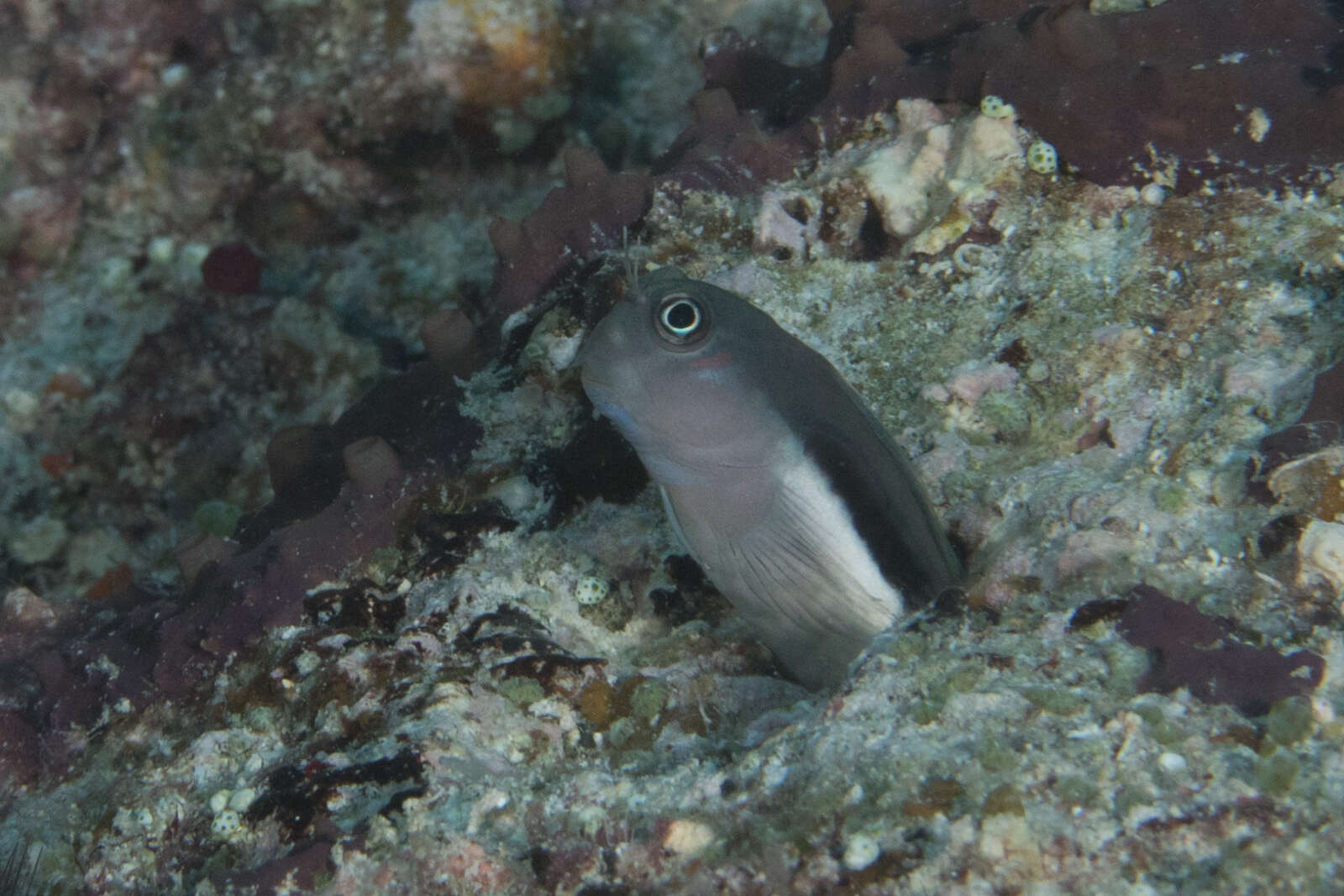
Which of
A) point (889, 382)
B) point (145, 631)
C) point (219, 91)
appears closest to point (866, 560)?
point (889, 382)

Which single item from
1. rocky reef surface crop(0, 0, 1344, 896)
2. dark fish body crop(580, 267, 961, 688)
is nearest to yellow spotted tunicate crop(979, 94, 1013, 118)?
→ rocky reef surface crop(0, 0, 1344, 896)

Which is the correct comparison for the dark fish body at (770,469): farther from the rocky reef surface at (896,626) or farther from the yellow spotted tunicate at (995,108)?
the yellow spotted tunicate at (995,108)

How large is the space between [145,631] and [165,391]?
309cm

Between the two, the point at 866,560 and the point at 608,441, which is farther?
the point at 608,441

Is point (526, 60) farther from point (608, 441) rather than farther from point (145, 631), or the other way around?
point (145, 631)

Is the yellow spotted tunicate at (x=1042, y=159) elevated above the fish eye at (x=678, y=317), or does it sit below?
below

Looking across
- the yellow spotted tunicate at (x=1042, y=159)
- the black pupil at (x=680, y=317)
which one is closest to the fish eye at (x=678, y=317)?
the black pupil at (x=680, y=317)

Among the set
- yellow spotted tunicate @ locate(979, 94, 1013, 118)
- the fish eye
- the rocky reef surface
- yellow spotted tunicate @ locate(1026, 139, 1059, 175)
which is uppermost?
the fish eye

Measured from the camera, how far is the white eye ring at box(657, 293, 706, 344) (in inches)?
88.6

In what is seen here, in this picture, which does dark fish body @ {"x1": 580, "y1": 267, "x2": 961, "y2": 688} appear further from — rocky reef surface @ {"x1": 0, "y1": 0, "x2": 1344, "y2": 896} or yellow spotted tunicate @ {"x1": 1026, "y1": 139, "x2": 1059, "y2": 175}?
yellow spotted tunicate @ {"x1": 1026, "y1": 139, "x2": 1059, "y2": 175}

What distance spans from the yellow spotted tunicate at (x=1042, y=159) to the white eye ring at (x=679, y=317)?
1.74 meters

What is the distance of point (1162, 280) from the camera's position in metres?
2.96

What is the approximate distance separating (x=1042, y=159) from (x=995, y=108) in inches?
10.5

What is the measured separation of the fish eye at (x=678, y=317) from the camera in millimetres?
2252
